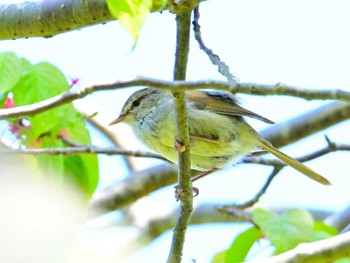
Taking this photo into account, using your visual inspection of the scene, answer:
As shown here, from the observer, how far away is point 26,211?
22.4ft

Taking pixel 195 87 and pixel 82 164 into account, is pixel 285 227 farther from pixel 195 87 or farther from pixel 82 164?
pixel 195 87

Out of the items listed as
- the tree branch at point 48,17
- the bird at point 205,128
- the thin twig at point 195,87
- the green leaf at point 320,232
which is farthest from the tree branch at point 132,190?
the thin twig at point 195,87

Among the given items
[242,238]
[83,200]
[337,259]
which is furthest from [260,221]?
[83,200]

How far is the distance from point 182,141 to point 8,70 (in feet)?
4.62

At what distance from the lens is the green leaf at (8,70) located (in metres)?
4.70

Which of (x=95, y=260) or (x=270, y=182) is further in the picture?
(x=270, y=182)

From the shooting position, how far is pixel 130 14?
8.34ft

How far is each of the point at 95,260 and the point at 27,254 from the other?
1420mm

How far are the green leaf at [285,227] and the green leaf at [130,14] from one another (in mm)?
2674

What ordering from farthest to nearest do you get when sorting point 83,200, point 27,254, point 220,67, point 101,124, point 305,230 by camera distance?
1. point 101,124
2. point 27,254
3. point 83,200
4. point 305,230
5. point 220,67

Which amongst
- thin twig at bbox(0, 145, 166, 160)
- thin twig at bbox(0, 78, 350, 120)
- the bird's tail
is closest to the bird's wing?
the bird's tail

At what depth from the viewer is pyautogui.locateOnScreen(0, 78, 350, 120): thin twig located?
268 centimetres

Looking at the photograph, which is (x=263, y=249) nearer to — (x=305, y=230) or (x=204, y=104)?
(x=305, y=230)

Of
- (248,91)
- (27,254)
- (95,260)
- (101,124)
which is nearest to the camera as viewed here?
(248,91)
